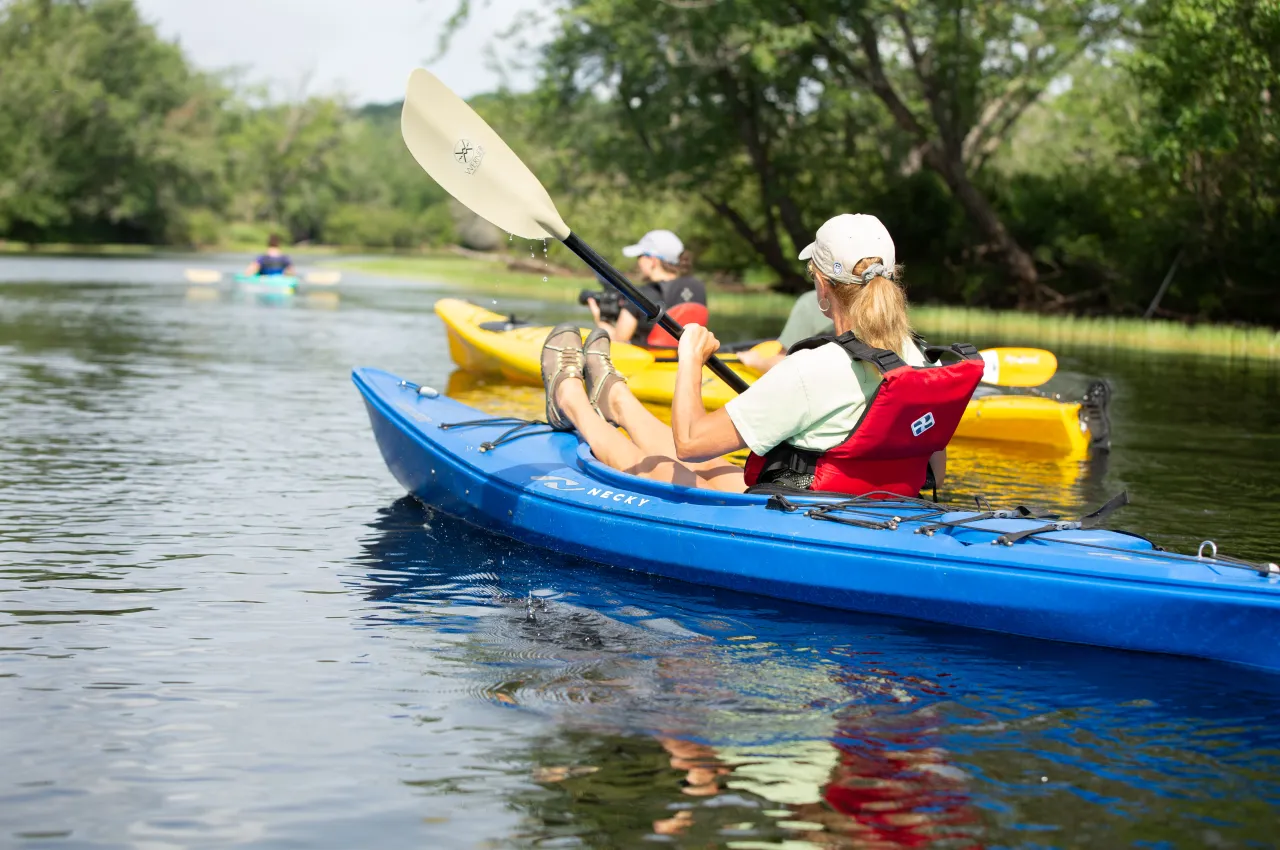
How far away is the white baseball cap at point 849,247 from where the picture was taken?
14.1 feet

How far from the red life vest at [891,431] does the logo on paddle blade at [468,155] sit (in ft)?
5.69

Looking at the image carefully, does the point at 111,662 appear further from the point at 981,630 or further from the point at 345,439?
the point at 345,439

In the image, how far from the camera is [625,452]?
5402 mm

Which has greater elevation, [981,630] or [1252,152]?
[1252,152]

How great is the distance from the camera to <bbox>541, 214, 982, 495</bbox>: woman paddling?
435cm

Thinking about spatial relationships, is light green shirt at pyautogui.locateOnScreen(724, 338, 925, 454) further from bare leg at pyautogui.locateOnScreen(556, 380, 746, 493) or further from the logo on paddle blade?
the logo on paddle blade

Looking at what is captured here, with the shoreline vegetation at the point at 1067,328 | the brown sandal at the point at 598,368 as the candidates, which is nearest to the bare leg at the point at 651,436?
the brown sandal at the point at 598,368

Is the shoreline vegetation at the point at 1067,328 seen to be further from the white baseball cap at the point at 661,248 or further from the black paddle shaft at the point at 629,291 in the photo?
the black paddle shaft at the point at 629,291

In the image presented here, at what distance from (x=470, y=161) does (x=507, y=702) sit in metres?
2.73

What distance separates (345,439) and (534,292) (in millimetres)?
20161

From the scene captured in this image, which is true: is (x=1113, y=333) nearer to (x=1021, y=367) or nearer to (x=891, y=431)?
(x=1021, y=367)

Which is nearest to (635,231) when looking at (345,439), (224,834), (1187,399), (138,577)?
(1187,399)

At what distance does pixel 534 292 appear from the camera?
28328 millimetres

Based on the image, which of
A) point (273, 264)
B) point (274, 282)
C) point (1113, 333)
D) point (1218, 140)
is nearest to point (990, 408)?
point (1218, 140)
